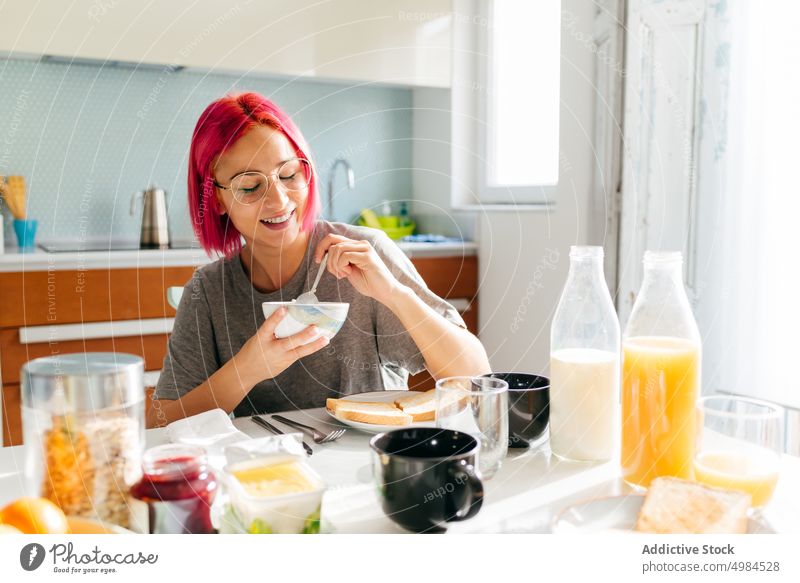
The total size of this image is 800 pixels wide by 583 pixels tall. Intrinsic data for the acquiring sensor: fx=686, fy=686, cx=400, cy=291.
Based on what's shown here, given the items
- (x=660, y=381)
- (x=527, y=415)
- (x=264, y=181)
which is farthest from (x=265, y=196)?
(x=660, y=381)

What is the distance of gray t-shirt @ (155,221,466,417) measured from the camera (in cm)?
100

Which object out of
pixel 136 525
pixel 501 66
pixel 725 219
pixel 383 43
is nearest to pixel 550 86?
pixel 501 66

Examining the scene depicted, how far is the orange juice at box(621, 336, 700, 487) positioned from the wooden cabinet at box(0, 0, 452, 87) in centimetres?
156

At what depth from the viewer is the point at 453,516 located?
0.51m

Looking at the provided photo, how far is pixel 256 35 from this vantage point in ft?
6.56

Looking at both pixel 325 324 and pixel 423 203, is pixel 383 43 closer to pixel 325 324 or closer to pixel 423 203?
pixel 423 203

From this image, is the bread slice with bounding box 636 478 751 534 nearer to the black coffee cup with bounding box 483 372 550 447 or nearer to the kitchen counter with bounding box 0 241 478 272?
the black coffee cup with bounding box 483 372 550 447

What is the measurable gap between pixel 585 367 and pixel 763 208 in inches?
30.2

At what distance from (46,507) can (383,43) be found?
1847mm

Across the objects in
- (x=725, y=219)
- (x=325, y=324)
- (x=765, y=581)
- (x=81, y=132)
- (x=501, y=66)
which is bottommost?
(x=765, y=581)

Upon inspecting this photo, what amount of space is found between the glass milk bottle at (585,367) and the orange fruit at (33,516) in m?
0.43

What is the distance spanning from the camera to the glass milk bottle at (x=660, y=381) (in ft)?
1.92

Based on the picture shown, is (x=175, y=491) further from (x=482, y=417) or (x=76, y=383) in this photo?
(x=482, y=417)

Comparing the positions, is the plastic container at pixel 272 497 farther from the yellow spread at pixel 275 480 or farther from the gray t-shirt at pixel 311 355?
the gray t-shirt at pixel 311 355
